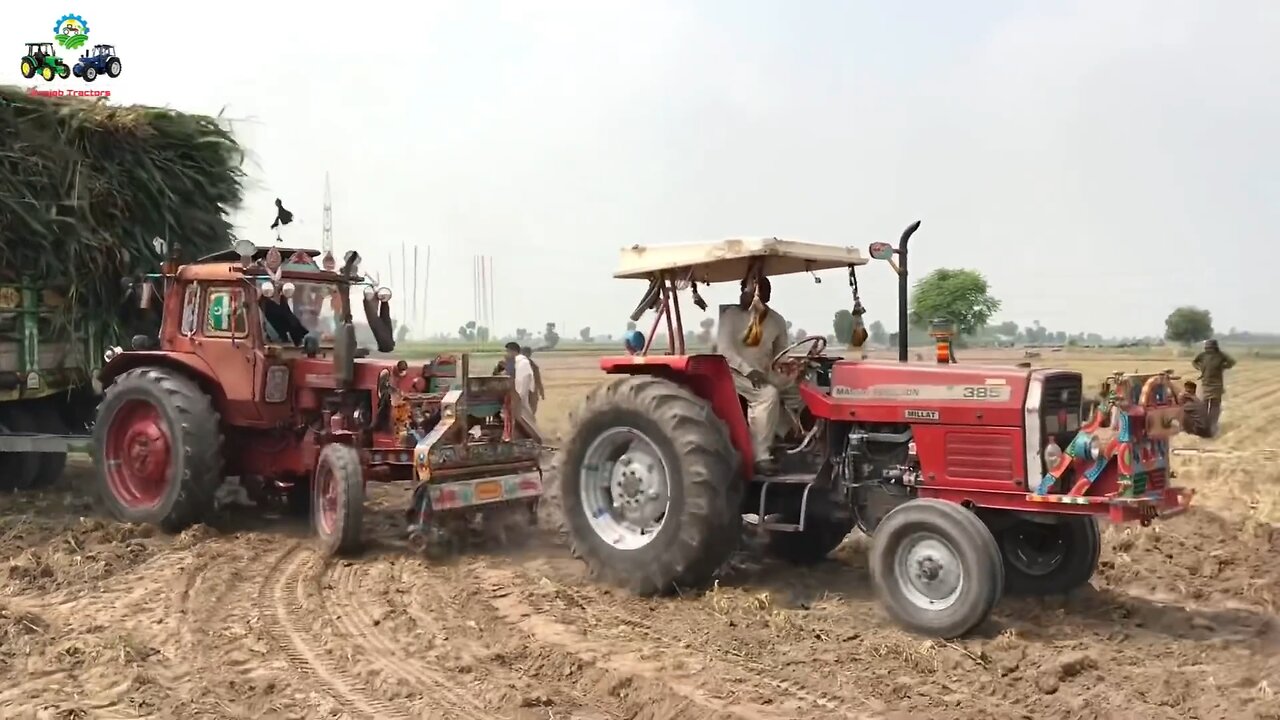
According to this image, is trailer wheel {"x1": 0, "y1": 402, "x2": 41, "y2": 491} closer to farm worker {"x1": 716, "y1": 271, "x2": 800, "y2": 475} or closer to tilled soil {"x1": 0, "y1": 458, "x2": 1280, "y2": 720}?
tilled soil {"x1": 0, "y1": 458, "x2": 1280, "y2": 720}

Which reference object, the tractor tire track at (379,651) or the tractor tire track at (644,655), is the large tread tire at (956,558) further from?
the tractor tire track at (379,651)

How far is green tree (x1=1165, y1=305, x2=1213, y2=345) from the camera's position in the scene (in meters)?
26.6

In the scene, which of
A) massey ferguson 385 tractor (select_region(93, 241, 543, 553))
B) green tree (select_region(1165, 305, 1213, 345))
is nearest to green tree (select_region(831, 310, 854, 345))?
massey ferguson 385 tractor (select_region(93, 241, 543, 553))

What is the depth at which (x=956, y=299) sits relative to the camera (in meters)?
9.38

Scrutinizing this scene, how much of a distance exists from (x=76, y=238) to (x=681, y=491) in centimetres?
596

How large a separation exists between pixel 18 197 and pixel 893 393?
7.06m

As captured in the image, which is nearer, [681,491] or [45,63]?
[681,491]

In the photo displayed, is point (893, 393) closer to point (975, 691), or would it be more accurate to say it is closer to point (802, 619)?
point (802, 619)

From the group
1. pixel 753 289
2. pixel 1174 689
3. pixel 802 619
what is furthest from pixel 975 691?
pixel 753 289

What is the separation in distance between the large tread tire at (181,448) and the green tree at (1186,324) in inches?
968

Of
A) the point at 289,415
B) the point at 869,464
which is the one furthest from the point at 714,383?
the point at 289,415

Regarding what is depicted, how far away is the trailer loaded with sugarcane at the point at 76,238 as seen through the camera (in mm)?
8555

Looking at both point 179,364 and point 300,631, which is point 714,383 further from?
point 179,364

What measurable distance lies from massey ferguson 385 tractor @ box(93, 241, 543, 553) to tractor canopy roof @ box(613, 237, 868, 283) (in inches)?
67.6
